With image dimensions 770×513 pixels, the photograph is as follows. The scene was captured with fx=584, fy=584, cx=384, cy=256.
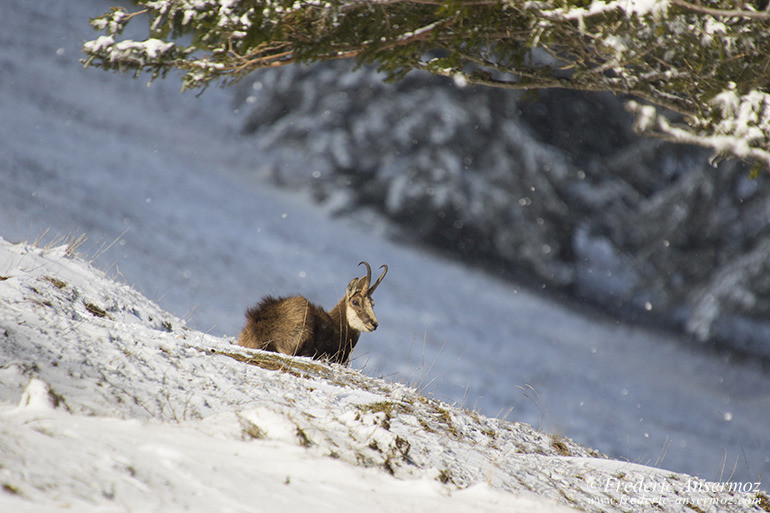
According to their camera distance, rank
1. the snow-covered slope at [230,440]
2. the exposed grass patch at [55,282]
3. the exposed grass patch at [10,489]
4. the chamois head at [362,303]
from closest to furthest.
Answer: the exposed grass patch at [10,489]
the snow-covered slope at [230,440]
the exposed grass patch at [55,282]
the chamois head at [362,303]

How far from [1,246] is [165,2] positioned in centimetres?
363

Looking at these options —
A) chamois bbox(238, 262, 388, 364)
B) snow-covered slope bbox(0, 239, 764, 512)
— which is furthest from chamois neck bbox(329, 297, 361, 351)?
snow-covered slope bbox(0, 239, 764, 512)

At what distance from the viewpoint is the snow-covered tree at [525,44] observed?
6266mm

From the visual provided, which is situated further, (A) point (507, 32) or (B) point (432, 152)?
(B) point (432, 152)

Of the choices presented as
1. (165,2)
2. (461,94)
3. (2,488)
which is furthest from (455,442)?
(461,94)

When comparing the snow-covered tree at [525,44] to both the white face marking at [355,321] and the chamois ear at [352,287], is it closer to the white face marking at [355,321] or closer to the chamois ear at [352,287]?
the chamois ear at [352,287]

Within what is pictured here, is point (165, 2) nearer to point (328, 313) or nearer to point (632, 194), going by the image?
point (328, 313)

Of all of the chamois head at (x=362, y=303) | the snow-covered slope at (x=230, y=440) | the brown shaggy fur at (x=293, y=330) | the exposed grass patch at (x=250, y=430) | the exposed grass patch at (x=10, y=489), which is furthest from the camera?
the chamois head at (x=362, y=303)

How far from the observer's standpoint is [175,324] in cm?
771

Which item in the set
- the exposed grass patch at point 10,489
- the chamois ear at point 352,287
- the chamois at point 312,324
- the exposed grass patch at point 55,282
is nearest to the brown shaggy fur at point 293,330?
the chamois at point 312,324

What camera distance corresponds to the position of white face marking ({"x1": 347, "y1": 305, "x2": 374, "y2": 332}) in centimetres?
850

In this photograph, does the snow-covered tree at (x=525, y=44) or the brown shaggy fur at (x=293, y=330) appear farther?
the brown shaggy fur at (x=293, y=330)

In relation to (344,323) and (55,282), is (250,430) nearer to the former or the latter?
(55,282)

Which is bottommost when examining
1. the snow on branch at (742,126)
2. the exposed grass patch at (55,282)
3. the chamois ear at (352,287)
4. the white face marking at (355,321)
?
the white face marking at (355,321)
